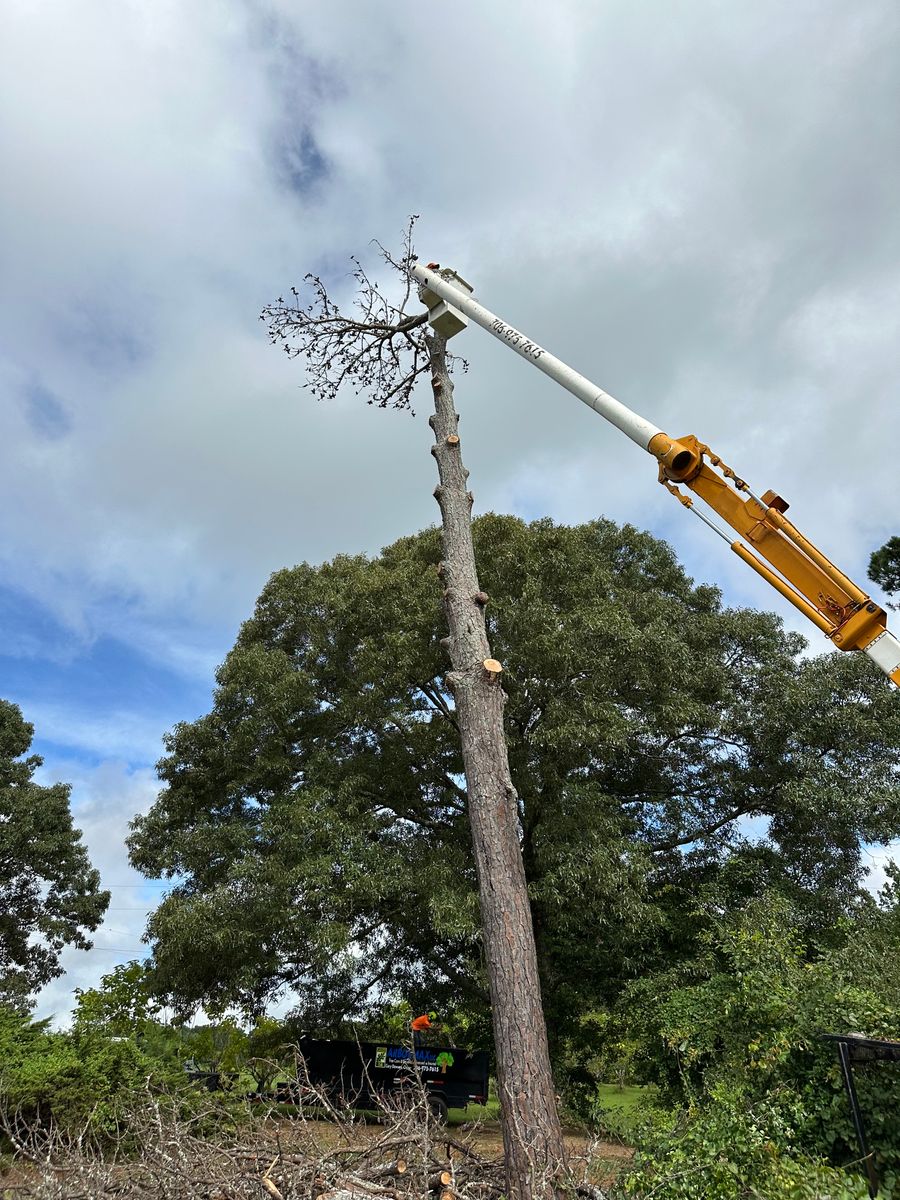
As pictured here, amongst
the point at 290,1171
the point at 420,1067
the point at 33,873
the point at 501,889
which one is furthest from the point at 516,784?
the point at 33,873

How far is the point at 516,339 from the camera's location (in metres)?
6.88

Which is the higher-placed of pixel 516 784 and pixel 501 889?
pixel 516 784

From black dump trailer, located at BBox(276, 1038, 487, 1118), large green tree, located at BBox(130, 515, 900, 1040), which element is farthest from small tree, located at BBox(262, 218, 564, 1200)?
black dump trailer, located at BBox(276, 1038, 487, 1118)

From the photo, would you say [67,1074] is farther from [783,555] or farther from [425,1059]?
[783,555]

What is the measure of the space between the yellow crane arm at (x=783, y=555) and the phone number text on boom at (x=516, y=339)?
→ 1546 mm

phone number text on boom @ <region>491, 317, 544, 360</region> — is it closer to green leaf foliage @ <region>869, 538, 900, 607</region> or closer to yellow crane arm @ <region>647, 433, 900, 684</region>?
yellow crane arm @ <region>647, 433, 900, 684</region>

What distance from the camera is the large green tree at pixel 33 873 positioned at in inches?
702

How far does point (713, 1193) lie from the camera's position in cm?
397

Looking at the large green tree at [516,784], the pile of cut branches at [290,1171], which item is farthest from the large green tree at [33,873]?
the pile of cut branches at [290,1171]

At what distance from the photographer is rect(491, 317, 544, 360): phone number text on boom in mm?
6793

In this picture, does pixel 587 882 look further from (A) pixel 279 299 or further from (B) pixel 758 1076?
(A) pixel 279 299

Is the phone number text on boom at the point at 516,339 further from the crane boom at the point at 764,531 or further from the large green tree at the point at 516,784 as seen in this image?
the large green tree at the point at 516,784

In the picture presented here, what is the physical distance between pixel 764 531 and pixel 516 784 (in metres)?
6.43

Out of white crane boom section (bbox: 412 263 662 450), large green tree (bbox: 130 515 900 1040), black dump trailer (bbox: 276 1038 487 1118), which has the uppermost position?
white crane boom section (bbox: 412 263 662 450)
